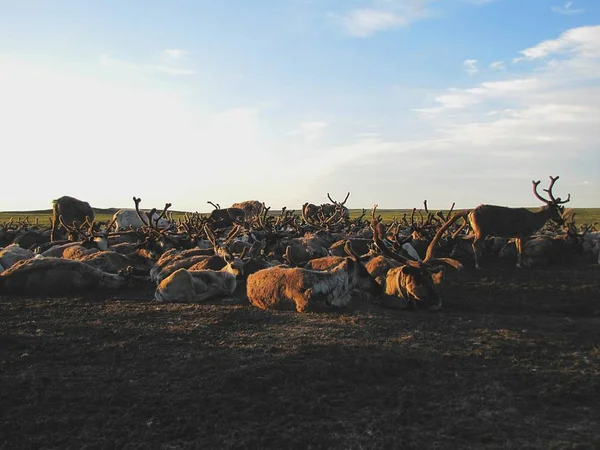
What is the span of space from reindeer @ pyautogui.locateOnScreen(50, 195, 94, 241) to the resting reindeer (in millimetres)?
13832

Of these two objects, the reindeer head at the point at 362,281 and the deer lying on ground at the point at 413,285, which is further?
the reindeer head at the point at 362,281

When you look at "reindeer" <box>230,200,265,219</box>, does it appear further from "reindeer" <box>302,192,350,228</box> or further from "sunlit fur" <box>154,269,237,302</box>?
"sunlit fur" <box>154,269,237,302</box>

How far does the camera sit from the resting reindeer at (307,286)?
7891 millimetres

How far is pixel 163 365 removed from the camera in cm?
520

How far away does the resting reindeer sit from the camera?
25.9 ft

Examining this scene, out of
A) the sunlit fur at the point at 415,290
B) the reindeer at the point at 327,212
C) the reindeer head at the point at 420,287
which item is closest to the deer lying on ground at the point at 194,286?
the sunlit fur at the point at 415,290

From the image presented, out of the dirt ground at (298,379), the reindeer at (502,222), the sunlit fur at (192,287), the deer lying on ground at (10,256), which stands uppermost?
the reindeer at (502,222)

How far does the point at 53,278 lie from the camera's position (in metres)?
9.65

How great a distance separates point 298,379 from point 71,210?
18.1m

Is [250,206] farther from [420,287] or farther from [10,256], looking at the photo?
[420,287]

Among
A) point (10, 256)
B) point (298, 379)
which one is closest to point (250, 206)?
point (10, 256)

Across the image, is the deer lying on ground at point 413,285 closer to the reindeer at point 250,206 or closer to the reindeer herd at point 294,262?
the reindeer herd at point 294,262

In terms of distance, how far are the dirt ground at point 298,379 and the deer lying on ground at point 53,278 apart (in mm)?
1879

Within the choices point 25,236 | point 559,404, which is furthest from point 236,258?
point 25,236
